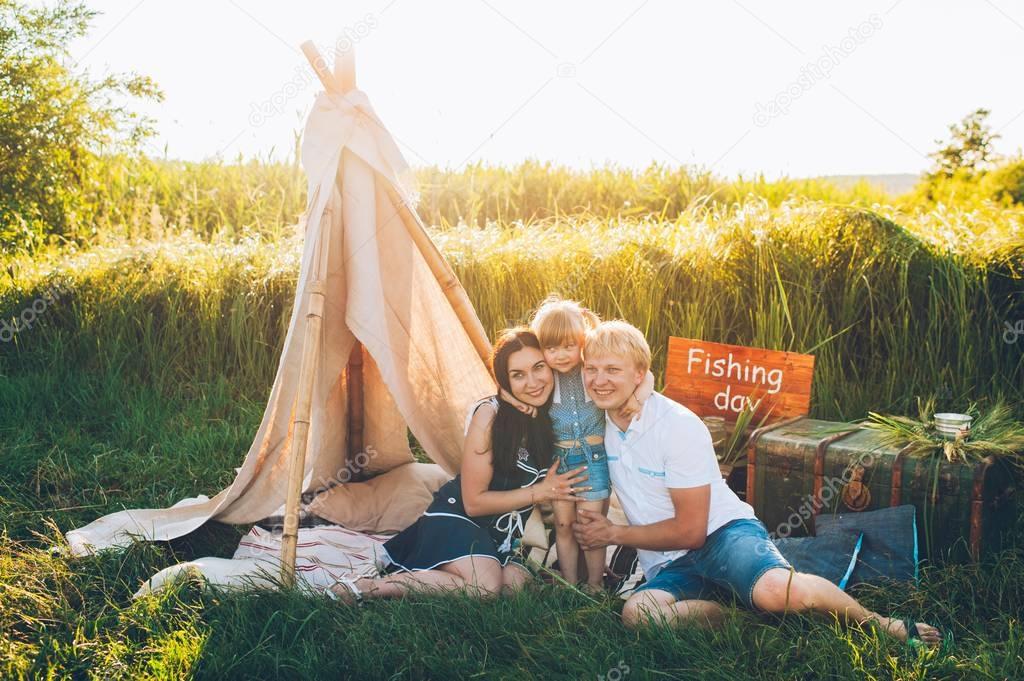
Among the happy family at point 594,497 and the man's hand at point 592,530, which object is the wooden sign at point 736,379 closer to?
the happy family at point 594,497

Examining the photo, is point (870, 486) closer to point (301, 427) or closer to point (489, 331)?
point (301, 427)

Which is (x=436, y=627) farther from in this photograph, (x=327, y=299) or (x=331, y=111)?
(x=331, y=111)

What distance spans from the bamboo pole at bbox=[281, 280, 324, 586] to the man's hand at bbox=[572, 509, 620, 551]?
3.47 ft

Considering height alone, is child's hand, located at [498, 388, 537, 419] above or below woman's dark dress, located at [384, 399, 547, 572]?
above

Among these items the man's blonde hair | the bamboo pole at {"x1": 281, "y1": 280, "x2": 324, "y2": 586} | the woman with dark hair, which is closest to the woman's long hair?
the woman with dark hair

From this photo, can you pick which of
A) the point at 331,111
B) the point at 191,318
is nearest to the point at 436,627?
the point at 331,111

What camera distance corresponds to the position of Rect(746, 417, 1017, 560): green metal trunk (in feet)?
10.5

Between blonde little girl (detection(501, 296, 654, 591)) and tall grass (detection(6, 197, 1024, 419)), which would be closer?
blonde little girl (detection(501, 296, 654, 591))

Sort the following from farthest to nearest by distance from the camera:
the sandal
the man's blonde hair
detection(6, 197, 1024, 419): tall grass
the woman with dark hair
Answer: detection(6, 197, 1024, 419): tall grass
the woman with dark hair
the man's blonde hair
the sandal

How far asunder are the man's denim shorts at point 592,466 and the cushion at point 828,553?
2.50 ft

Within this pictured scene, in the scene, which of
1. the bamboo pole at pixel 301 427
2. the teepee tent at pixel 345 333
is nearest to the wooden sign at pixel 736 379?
the teepee tent at pixel 345 333

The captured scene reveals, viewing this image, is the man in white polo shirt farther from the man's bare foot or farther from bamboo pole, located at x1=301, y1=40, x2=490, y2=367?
bamboo pole, located at x1=301, y1=40, x2=490, y2=367

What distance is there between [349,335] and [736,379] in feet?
6.30

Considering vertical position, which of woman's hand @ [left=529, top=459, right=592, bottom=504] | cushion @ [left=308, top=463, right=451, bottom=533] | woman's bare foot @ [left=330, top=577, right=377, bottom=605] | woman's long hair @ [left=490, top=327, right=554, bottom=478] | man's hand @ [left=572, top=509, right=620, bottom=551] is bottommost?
woman's bare foot @ [left=330, top=577, right=377, bottom=605]
